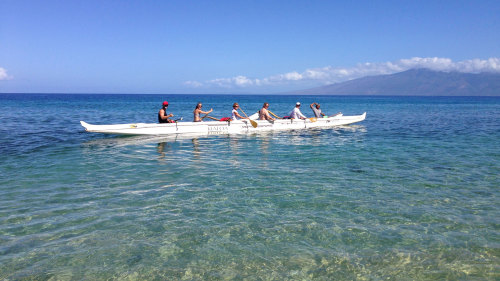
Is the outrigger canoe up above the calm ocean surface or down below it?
above

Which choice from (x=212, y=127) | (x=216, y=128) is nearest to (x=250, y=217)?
(x=212, y=127)

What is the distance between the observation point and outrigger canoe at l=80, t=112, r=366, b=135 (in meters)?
20.2

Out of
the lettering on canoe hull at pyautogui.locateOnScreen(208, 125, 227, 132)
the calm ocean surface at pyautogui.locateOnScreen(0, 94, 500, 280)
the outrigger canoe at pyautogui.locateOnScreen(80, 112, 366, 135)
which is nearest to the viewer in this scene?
the calm ocean surface at pyautogui.locateOnScreen(0, 94, 500, 280)

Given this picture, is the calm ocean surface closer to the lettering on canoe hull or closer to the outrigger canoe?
the outrigger canoe

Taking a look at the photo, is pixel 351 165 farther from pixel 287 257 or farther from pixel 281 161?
pixel 287 257

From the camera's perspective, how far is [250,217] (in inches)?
299

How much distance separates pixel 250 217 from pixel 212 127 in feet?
51.0

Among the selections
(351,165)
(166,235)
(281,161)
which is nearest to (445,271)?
(166,235)

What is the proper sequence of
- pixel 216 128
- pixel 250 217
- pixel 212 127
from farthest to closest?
pixel 216 128 → pixel 212 127 → pixel 250 217

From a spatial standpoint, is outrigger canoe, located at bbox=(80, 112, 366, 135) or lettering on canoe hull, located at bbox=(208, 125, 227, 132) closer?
outrigger canoe, located at bbox=(80, 112, 366, 135)

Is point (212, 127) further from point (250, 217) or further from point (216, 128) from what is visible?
Result: point (250, 217)

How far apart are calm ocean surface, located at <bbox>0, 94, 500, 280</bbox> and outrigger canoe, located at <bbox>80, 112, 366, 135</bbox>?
18.5ft

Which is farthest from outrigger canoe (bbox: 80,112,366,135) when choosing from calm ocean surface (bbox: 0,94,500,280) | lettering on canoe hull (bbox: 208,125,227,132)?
calm ocean surface (bbox: 0,94,500,280)

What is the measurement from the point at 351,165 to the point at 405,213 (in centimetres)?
517
